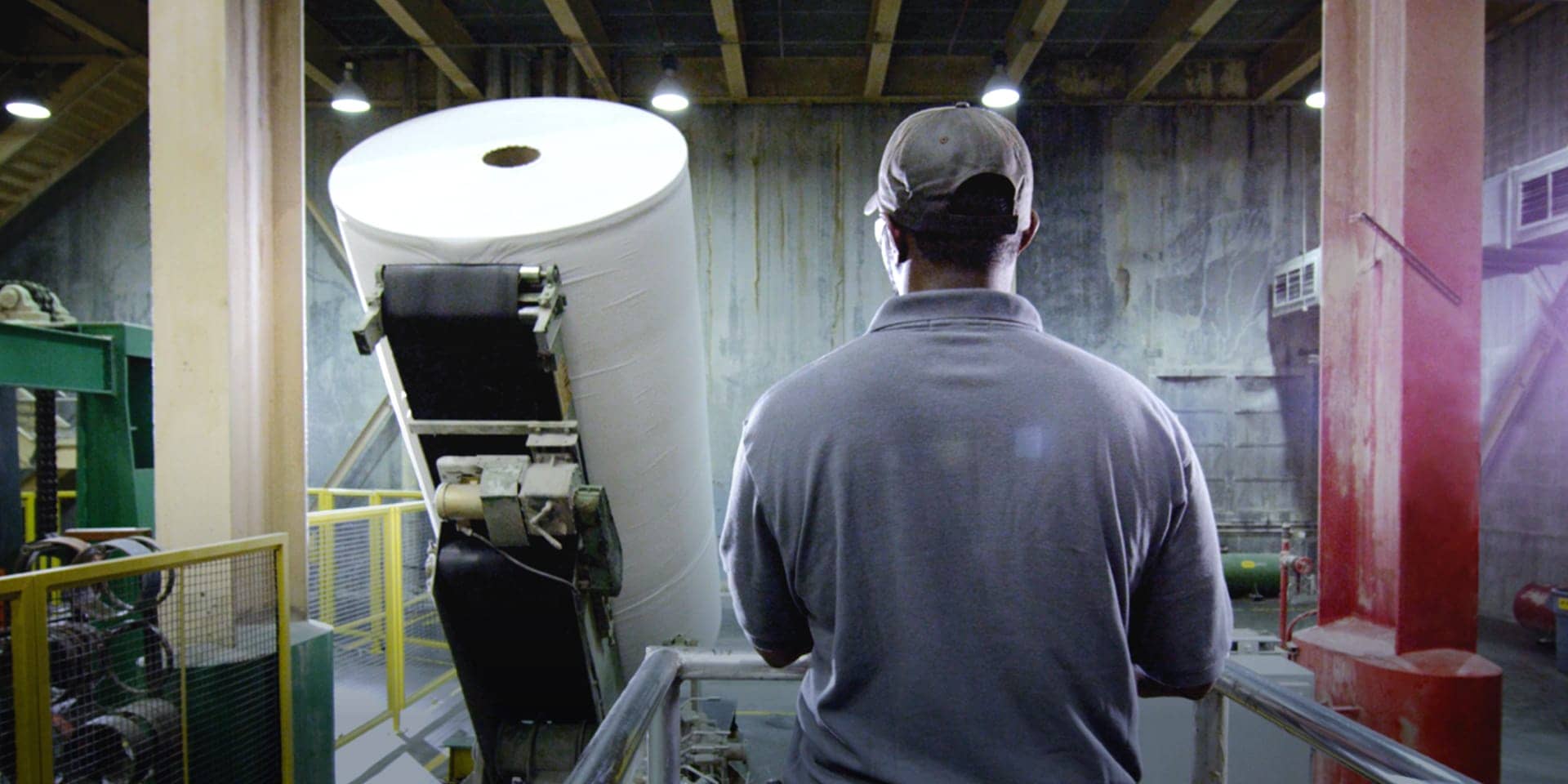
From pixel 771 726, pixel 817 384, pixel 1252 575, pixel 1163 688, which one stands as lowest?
pixel 771 726

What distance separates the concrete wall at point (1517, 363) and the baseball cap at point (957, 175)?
8.46 m

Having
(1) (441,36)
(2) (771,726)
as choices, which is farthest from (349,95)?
(2) (771,726)

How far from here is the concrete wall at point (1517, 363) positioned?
23.5ft

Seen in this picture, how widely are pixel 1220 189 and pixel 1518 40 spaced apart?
2731 mm

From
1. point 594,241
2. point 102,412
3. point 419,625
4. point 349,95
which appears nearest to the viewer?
point 594,241

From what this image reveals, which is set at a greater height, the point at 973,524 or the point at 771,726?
the point at 973,524

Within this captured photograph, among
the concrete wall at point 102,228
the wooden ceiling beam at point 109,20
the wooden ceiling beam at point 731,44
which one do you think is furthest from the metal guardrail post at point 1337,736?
the concrete wall at point 102,228

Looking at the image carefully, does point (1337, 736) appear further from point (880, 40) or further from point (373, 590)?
point (880, 40)

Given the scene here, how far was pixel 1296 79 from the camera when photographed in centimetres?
841

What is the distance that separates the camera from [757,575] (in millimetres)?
1111

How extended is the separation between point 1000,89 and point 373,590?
7.06 meters

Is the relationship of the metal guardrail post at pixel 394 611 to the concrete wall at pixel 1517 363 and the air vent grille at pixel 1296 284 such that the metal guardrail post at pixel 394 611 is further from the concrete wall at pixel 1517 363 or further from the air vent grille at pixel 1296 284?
the concrete wall at pixel 1517 363

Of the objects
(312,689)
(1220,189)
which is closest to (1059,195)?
(1220,189)

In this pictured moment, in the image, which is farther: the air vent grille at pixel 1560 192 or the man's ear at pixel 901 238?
the air vent grille at pixel 1560 192
